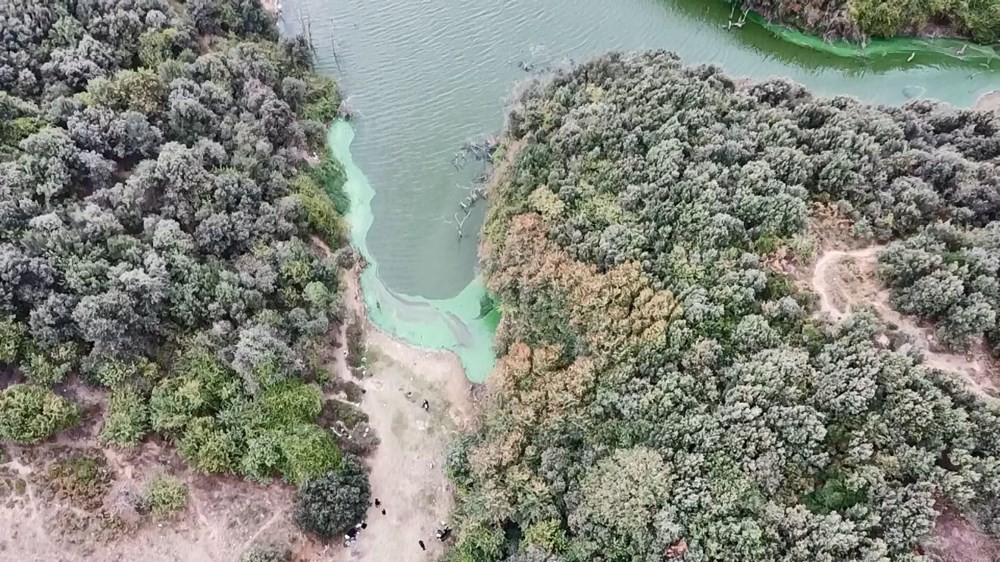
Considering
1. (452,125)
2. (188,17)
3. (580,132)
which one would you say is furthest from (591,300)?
(188,17)

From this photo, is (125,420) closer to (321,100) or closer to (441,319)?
(441,319)

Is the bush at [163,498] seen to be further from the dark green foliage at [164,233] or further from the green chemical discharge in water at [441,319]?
the green chemical discharge in water at [441,319]

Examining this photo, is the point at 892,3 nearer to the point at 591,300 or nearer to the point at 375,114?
the point at 591,300

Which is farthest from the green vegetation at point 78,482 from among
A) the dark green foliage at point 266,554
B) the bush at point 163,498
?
the dark green foliage at point 266,554

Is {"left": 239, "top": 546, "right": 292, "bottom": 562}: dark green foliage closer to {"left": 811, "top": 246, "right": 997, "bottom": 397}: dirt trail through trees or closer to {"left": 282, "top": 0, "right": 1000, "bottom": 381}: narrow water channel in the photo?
{"left": 282, "top": 0, "right": 1000, "bottom": 381}: narrow water channel

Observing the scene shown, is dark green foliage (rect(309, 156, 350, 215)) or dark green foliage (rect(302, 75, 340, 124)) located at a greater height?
dark green foliage (rect(302, 75, 340, 124))

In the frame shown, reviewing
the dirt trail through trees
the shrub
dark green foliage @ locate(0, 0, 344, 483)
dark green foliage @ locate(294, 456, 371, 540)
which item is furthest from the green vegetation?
the dirt trail through trees

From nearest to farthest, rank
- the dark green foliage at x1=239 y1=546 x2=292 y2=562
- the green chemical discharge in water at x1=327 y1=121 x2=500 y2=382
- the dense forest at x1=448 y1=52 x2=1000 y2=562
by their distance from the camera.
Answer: the dense forest at x1=448 y1=52 x2=1000 y2=562, the dark green foliage at x1=239 y1=546 x2=292 y2=562, the green chemical discharge in water at x1=327 y1=121 x2=500 y2=382
